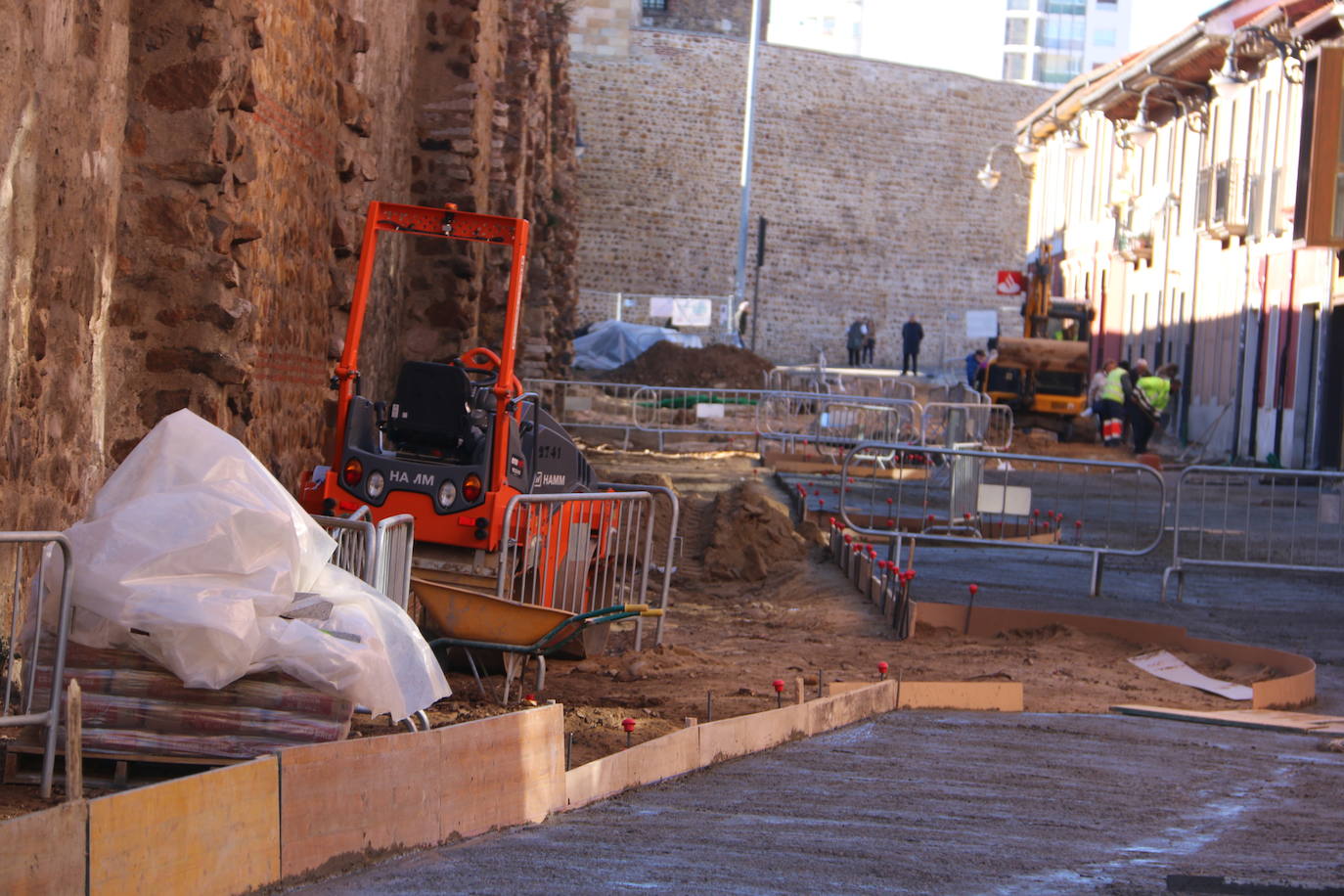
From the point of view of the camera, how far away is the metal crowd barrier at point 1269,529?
13.0 metres

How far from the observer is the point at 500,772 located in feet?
17.1

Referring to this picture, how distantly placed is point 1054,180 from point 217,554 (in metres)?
42.9

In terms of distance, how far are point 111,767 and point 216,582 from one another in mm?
589

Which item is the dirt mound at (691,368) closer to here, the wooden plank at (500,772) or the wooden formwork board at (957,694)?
the wooden formwork board at (957,694)

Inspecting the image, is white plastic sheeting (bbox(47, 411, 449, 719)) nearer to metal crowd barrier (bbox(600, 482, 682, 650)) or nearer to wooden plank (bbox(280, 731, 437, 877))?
wooden plank (bbox(280, 731, 437, 877))

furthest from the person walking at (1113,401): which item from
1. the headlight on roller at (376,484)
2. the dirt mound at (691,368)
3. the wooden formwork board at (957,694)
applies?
the headlight on roller at (376,484)

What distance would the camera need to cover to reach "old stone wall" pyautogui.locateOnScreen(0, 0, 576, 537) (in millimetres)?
6523

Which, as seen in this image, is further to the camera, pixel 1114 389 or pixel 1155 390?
pixel 1114 389

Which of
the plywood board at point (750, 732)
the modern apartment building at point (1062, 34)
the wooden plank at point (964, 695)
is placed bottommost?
the wooden plank at point (964, 695)

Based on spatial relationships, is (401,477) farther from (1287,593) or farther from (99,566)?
(1287,593)

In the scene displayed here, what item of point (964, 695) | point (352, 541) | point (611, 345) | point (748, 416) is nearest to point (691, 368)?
point (611, 345)

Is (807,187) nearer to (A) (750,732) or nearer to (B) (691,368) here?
(B) (691,368)

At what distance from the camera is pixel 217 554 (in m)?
4.94

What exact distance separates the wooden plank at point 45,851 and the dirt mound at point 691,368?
30.5m
